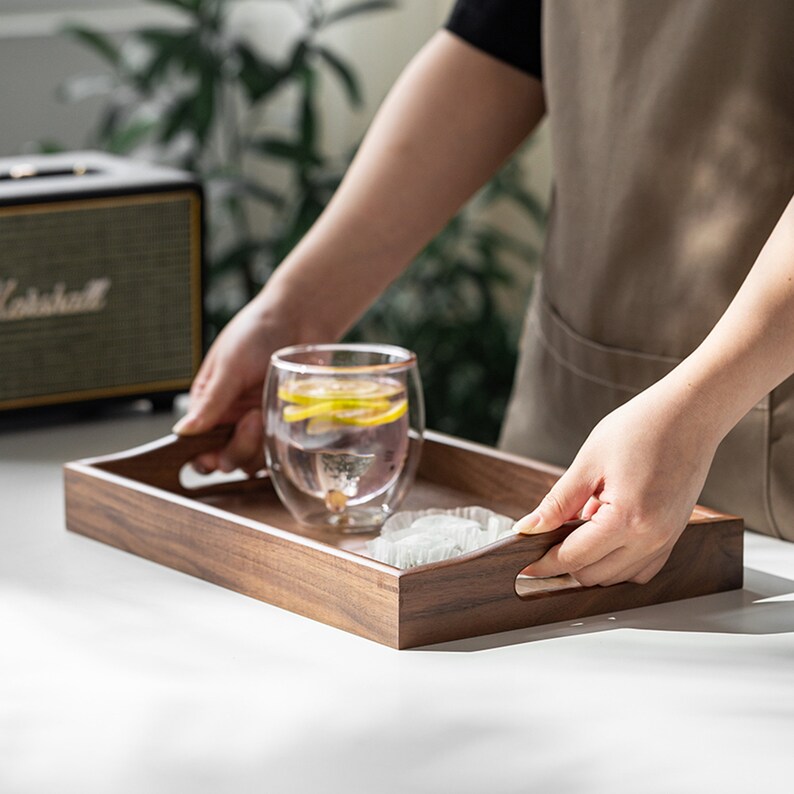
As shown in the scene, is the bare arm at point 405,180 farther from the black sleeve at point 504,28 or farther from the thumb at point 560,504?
the thumb at point 560,504

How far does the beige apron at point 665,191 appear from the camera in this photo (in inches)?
40.4

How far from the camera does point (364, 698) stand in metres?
0.73

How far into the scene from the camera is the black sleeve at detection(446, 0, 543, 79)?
4.02ft

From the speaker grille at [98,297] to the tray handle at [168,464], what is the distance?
1.01 feet

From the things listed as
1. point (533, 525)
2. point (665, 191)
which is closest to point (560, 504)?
point (533, 525)

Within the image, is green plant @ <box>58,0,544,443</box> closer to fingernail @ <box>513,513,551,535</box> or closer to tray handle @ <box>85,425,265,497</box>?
Answer: tray handle @ <box>85,425,265,497</box>

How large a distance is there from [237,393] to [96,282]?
0.32 m

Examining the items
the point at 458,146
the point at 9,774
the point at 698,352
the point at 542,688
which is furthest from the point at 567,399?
the point at 9,774

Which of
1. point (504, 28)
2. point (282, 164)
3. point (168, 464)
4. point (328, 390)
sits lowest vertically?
point (282, 164)

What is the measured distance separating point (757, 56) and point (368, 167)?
1.24 ft

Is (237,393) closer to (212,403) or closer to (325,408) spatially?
(212,403)

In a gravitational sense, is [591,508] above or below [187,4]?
below

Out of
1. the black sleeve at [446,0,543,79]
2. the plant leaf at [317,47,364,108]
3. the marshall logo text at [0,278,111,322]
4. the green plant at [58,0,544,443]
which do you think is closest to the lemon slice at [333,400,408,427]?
the black sleeve at [446,0,543,79]

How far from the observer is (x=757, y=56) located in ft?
3.31
